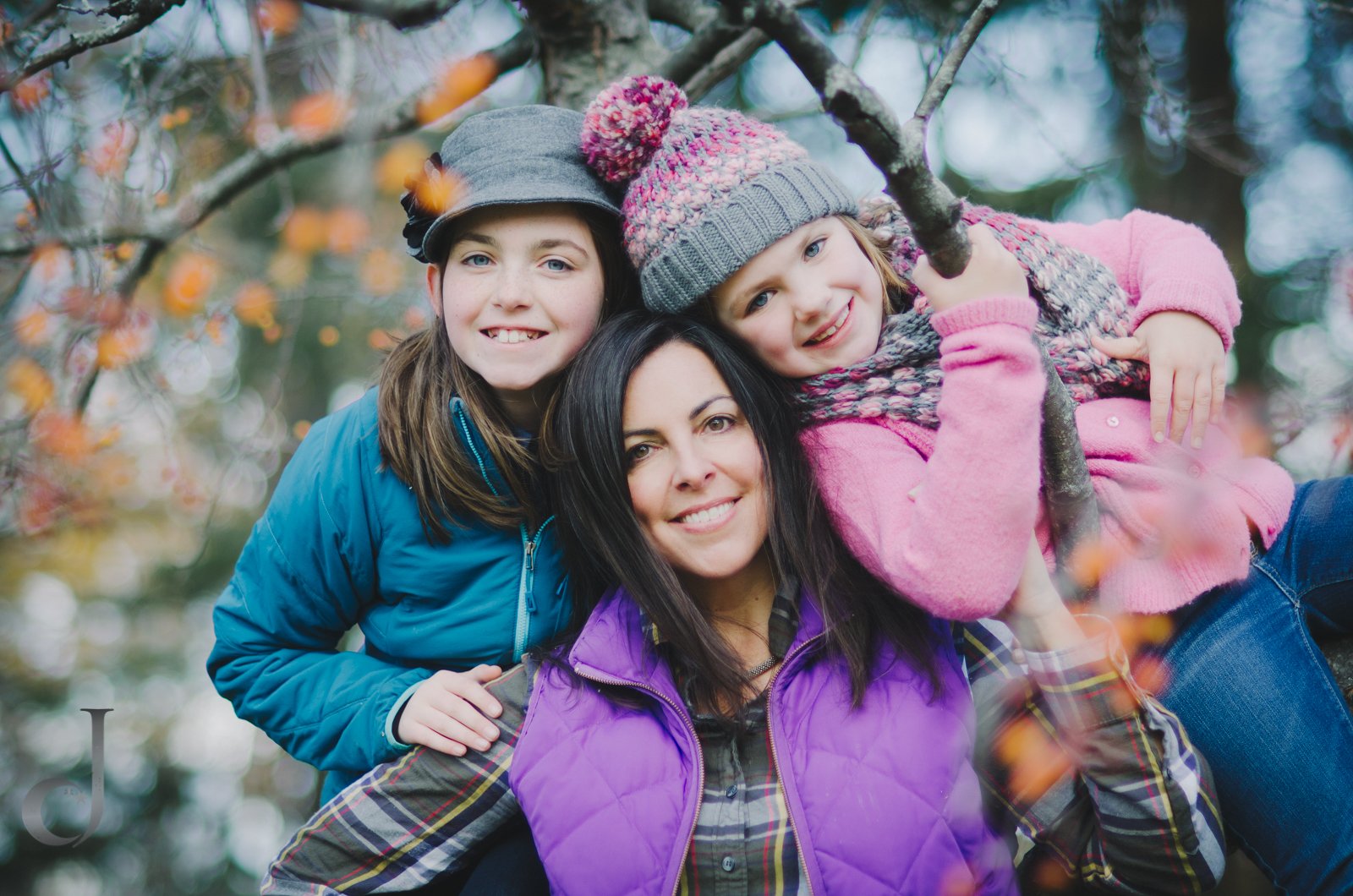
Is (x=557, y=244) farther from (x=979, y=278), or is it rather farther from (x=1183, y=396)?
(x=1183, y=396)

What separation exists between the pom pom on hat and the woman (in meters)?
0.33

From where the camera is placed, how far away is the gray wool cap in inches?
78.9

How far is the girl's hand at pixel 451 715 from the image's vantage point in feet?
6.17

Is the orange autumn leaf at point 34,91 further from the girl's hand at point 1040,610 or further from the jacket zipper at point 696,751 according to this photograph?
the girl's hand at point 1040,610

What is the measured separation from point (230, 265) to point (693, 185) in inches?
117

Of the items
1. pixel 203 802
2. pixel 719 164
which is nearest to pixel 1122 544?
pixel 719 164

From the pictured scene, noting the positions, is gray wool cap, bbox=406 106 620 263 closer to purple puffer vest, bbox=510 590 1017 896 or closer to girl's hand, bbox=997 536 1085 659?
purple puffer vest, bbox=510 590 1017 896

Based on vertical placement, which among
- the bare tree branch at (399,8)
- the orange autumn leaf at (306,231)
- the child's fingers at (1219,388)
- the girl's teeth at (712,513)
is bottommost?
the orange autumn leaf at (306,231)

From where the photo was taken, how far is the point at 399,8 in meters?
1.45

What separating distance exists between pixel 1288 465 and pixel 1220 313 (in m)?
2.53

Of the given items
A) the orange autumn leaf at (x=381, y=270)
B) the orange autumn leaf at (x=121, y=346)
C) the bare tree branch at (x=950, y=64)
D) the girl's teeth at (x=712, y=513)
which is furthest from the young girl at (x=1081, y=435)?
the orange autumn leaf at (x=381, y=270)

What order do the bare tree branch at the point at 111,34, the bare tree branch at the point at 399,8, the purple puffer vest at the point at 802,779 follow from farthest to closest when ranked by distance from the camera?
the purple puffer vest at the point at 802,779, the bare tree branch at the point at 111,34, the bare tree branch at the point at 399,8

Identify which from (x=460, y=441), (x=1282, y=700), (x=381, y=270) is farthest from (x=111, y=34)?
(x=381, y=270)

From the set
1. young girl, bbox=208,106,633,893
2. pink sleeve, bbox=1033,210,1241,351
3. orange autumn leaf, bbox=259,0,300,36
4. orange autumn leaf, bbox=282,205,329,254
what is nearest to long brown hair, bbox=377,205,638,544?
young girl, bbox=208,106,633,893
